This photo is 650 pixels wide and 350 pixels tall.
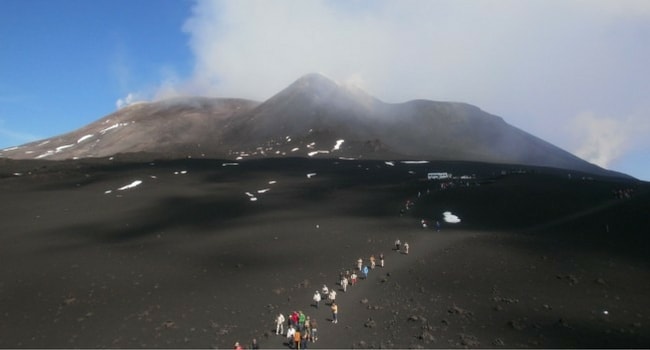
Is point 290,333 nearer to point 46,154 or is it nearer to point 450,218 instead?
point 450,218

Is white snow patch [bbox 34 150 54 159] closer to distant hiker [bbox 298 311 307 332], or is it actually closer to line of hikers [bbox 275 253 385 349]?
line of hikers [bbox 275 253 385 349]

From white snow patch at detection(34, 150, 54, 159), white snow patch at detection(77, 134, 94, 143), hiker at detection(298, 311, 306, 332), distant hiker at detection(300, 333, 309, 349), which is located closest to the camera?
distant hiker at detection(300, 333, 309, 349)

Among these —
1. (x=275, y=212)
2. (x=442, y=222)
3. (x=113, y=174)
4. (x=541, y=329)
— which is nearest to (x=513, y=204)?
(x=442, y=222)

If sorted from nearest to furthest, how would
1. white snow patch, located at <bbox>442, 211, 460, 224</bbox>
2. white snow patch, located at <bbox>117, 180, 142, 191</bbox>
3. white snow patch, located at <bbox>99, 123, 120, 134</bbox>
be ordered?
white snow patch, located at <bbox>442, 211, 460, 224</bbox>, white snow patch, located at <bbox>117, 180, 142, 191</bbox>, white snow patch, located at <bbox>99, 123, 120, 134</bbox>

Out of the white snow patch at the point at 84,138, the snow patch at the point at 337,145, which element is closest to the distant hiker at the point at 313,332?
the snow patch at the point at 337,145

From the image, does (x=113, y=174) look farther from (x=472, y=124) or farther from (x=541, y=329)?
(x=472, y=124)

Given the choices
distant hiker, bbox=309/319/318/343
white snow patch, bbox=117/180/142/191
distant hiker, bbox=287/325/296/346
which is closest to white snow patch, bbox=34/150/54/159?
white snow patch, bbox=117/180/142/191

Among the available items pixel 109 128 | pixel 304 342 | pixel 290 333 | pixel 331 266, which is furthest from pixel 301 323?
pixel 109 128

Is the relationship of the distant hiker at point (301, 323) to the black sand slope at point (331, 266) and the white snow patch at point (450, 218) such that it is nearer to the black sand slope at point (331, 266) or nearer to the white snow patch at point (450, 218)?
the black sand slope at point (331, 266)
